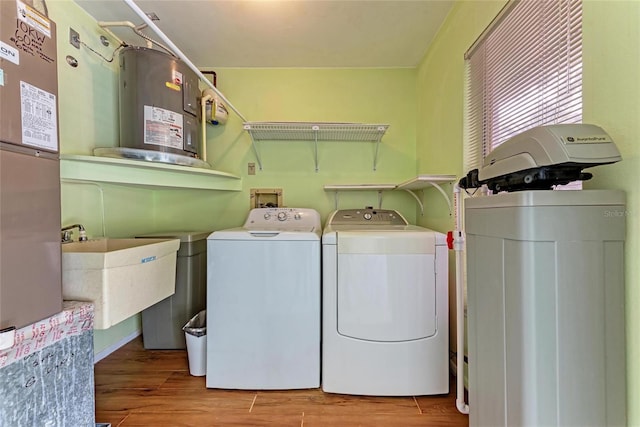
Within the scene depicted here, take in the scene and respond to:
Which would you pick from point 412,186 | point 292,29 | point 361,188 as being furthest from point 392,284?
point 292,29

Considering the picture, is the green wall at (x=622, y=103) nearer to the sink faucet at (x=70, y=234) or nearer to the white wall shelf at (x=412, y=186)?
the white wall shelf at (x=412, y=186)

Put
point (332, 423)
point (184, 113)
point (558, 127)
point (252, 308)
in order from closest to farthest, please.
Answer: point (558, 127)
point (332, 423)
point (252, 308)
point (184, 113)

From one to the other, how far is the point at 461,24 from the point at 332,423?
2239 millimetres

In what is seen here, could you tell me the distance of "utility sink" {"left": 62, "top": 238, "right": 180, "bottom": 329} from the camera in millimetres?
1103

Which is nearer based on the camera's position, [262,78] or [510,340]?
[510,340]

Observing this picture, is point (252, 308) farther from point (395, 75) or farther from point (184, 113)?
point (395, 75)

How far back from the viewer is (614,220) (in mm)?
694

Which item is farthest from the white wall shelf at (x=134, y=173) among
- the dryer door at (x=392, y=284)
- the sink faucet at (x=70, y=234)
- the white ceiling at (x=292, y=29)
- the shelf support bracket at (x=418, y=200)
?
the shelf support bracket at (x=418, y=200)

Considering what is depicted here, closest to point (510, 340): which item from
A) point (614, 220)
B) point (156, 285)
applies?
point (614, 220)

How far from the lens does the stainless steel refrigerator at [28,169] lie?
0.80 meters

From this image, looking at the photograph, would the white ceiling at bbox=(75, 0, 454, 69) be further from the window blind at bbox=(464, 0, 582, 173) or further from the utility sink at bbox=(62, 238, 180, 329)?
the utility sink at bbox=(62, 238, 180, 329)

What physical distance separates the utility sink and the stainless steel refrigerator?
125 mm

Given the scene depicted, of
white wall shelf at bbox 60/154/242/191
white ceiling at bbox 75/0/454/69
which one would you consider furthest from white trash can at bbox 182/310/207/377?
white ceiling at bbox 75/0/454/69

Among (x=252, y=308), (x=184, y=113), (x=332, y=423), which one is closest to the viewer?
(x=332, y=423)
